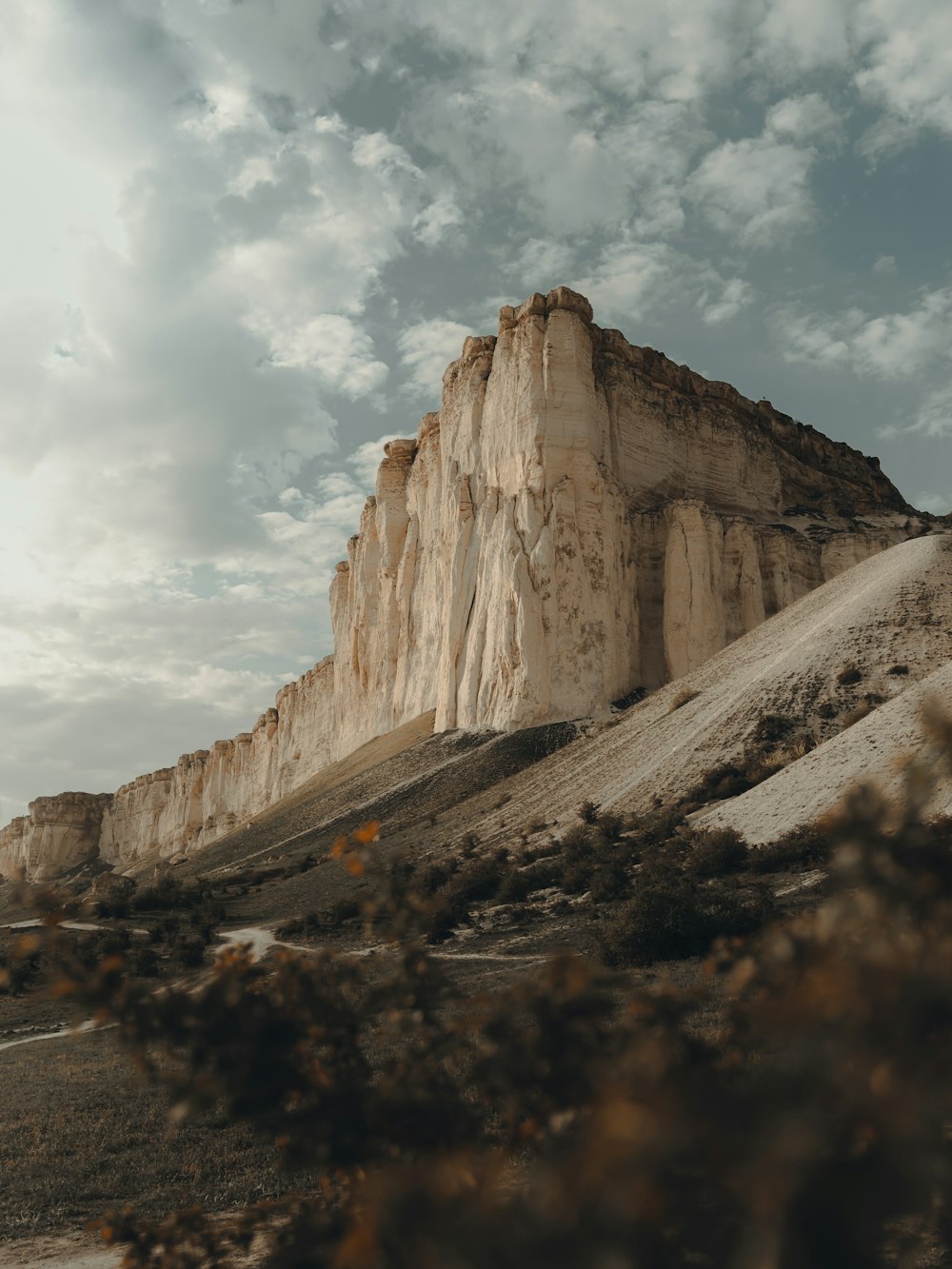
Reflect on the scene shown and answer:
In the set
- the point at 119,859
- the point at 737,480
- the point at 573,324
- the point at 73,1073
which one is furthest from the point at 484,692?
the point at 119,859

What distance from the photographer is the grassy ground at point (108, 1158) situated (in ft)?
23.0

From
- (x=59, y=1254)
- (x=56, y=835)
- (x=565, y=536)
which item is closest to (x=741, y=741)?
(x=565, y=536)

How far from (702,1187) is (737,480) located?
64517mm

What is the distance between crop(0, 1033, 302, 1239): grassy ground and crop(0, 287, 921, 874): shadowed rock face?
34.7 m

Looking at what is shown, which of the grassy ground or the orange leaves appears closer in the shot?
the orange leaves

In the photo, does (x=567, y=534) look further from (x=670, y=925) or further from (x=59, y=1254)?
(x=59, y=1254)

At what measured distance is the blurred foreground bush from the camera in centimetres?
158

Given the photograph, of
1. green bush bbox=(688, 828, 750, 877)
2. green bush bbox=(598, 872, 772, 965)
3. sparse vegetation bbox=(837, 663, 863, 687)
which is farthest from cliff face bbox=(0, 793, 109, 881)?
green bush bbox=(598, 872, 772, 965)

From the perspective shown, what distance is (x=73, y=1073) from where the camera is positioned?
37.2ft

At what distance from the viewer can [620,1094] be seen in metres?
1.78

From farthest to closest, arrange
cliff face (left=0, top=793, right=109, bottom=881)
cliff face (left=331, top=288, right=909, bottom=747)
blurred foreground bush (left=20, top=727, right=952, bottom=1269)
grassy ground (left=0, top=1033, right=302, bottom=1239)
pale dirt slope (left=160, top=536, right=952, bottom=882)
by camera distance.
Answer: cliff face (left=0, top=793, right=109, bottom=881)
cliff face (left=331, top=288, right=909, bottom=747)
pale dirt slope (left=160, top=536, right=952, bottom=882)
grassy ground (left=0, top=1033, right=302, bottom=1239)
blurred foreground bush (left=20, top=727, right=952, bottom=1269)

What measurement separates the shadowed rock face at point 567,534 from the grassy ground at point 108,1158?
34.7 meters

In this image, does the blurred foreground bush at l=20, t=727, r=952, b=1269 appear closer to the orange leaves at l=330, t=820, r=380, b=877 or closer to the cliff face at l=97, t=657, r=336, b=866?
the orange leaves at l=330, t=820, r=380, b=877

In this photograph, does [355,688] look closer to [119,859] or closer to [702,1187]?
[119,859]
